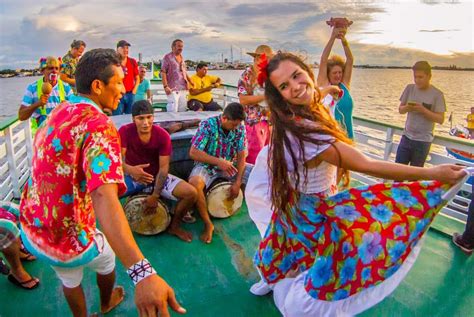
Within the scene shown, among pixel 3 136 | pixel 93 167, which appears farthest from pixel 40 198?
pixel 3 136

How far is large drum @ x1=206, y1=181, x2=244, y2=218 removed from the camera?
3.64 meters

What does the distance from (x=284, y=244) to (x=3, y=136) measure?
3.36 m

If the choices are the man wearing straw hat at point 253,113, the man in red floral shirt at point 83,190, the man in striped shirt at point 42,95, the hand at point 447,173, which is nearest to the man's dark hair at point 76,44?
the man in striped shirt at point 42,95

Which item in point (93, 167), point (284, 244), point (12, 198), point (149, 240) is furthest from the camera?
point (12, 198)

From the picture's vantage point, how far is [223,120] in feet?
11.5

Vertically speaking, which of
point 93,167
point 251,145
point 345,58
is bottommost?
point 251,145

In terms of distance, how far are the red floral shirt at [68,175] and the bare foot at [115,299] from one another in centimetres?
85

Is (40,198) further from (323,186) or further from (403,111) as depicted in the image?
(403,111)

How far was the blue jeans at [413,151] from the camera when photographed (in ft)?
12.3

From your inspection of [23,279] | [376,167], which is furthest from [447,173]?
[23,279]

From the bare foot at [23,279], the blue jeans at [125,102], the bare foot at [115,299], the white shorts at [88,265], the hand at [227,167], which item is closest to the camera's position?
the white shorts at [88,265]

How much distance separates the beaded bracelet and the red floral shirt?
333mm

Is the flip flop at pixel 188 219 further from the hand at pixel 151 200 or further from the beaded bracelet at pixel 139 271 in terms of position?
the beaded bracelet at pixel 139 271

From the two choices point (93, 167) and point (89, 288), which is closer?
point (93, 167)
